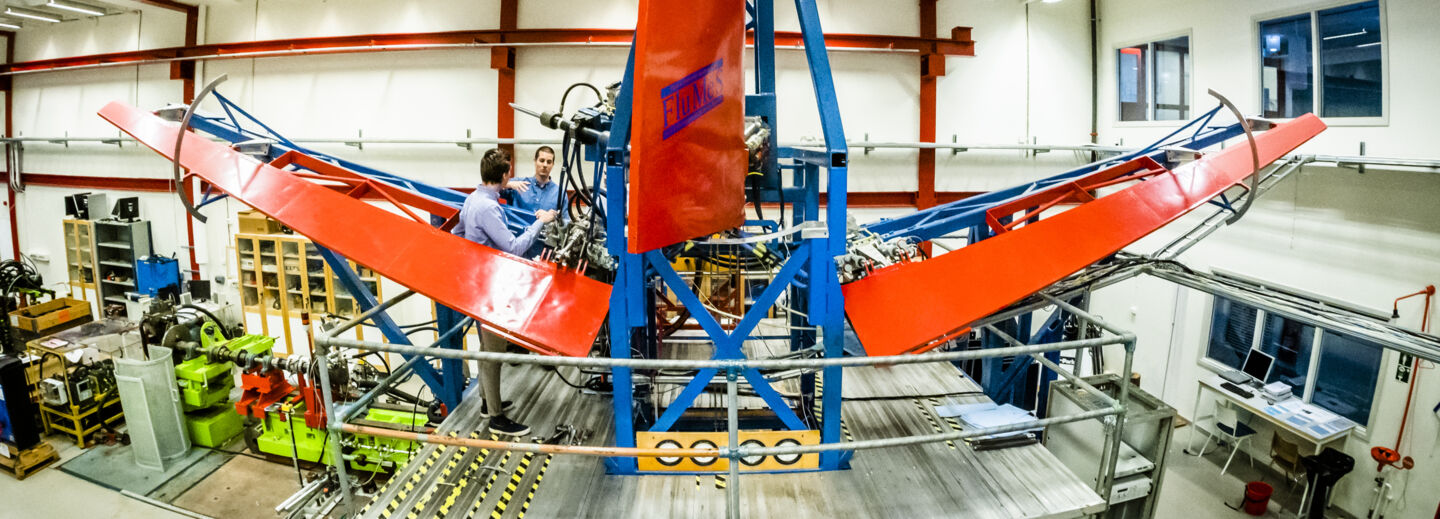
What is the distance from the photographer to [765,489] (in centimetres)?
333

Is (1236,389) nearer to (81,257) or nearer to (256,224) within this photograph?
(256,224)

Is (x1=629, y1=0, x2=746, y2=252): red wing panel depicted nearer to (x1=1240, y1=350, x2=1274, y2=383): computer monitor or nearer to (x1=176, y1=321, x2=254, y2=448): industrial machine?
(x1=176, y1=321, x2=254, y2=448): industrial machine

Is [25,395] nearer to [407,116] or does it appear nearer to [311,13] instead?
[407,116]

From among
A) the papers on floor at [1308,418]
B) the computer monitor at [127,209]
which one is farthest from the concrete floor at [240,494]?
the computer monitor at [127,209]

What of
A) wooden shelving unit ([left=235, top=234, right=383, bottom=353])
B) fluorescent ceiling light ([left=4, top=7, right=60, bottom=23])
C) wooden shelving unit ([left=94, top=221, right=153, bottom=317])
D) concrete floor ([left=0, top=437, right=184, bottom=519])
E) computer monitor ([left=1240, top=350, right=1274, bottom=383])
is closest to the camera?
concrete floor ([left=0, top=437, right=184, bottom=519])

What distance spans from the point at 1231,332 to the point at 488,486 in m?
8.18

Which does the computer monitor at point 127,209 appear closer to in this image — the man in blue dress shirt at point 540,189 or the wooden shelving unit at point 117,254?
the wooden shelving unit at point 117,254

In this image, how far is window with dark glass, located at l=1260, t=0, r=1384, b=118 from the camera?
588 cm

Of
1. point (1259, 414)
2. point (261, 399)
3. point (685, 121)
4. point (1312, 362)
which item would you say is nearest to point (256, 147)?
point (261, 399)

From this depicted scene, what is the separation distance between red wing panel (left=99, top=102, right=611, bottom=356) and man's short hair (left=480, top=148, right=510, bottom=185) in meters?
0.55

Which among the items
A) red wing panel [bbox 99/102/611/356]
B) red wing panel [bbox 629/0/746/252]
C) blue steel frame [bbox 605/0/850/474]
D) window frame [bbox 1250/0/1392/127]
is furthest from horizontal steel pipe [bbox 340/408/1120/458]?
window frame [bbox 1250/0/1392/127]

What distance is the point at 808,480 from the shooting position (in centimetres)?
342

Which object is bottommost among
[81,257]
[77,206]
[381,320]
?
[381,320]

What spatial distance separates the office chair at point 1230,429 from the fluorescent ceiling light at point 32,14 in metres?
18.0
